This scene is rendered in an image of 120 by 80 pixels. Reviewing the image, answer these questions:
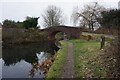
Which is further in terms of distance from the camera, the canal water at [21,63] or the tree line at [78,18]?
the tree line at [78,18]

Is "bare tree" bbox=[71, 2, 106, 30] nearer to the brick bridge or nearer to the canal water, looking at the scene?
the brick bridge

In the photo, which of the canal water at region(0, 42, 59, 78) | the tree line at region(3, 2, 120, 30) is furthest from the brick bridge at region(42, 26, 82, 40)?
the canal water at region(0, 42, 59, 78)

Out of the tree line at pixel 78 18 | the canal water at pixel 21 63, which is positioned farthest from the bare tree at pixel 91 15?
the canal water at pixel 21 63

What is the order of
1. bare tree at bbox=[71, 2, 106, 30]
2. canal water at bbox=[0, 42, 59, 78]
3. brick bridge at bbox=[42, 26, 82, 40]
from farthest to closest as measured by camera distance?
bare tree at bbox=[71, 2, 106, 30], brick bridge at bbox=[42, 26, 82, 40], canal water at bbox=[0, 42, 59, 78]

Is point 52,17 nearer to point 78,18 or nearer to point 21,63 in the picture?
point 78,18

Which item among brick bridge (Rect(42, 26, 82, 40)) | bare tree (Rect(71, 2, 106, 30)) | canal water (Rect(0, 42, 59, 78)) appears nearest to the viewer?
canal water (Rect(0, 42, 59, 78))

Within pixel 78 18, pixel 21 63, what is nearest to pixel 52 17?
pixel 78 18

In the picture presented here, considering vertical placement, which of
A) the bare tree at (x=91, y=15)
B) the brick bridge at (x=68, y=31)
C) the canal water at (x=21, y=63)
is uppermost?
the bare tree at (x=91, y=15)

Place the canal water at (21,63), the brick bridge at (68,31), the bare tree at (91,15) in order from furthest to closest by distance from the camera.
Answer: the bare tree at (91,15) → the brick bridge at (68,31) → the canal water at (21,63)

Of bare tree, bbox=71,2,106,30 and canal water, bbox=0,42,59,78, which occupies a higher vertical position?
bare tree, bbox=71,2,106,30

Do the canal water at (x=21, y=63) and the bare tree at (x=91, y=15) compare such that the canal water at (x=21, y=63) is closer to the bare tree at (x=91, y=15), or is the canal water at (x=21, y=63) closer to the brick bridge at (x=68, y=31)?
the brick bridge at (x=68, y=31)

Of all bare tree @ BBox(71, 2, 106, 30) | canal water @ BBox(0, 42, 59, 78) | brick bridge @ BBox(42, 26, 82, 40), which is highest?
bare tree @ BBox(71, 2, 106, 30)

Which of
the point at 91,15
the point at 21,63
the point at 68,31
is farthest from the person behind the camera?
the point at 91,15

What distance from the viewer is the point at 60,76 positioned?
7.64 metres
